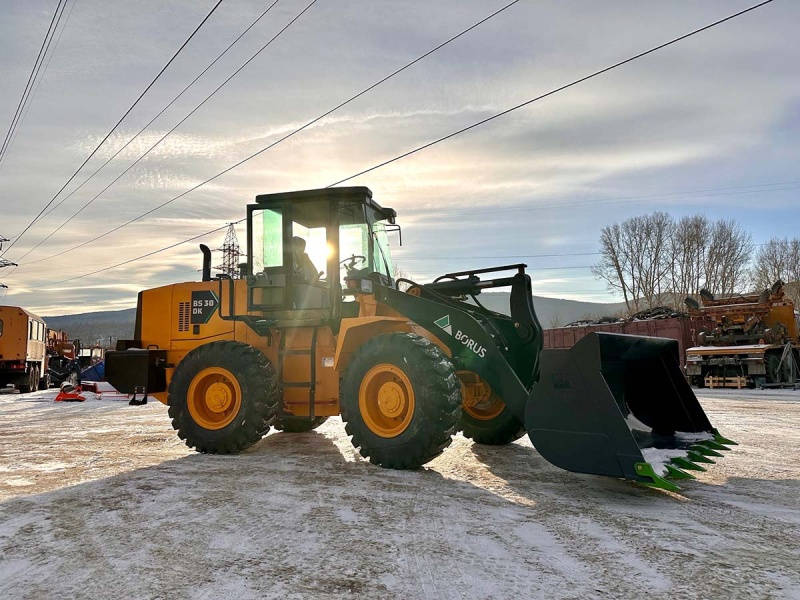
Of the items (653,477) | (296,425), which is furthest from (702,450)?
(296,425)

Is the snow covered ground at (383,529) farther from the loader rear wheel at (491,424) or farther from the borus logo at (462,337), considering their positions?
the borus logo at (462,337)

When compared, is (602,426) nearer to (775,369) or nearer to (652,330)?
(775,369)

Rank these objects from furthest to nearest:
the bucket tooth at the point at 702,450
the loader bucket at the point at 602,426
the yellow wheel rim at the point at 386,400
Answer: the yellow wheel rim at the point at 386,400 < the bucket tooth at the point at 702,450 < the loader bucket at the point at 602,426

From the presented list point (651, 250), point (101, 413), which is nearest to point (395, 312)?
point (101, 413)

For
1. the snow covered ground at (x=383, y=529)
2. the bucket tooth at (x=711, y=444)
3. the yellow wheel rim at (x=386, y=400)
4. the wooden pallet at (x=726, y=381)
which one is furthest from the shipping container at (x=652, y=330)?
the snow covered ground at (x=383, y=529)

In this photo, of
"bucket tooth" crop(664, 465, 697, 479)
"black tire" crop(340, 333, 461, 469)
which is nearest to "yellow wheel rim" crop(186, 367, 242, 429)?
"black tire" crop(340, 333, 461, 469)

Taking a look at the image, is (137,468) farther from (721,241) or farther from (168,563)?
(721,241)

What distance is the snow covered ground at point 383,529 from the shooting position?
2797mm

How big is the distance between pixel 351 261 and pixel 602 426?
328 cm

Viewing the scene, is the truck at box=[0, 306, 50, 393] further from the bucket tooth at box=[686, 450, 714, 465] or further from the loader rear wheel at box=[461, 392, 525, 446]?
the bucket tooth at box=[686, 450, 714, 465]

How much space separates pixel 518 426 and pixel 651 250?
1944 inches

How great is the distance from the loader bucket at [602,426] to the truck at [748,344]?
14562mm

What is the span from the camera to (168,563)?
3.07 metres

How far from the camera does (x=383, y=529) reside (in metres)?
3.63
